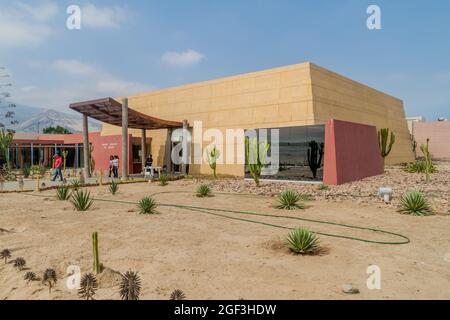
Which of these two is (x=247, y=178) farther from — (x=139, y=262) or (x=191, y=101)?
(x=139, y=262)

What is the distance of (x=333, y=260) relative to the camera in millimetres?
5281

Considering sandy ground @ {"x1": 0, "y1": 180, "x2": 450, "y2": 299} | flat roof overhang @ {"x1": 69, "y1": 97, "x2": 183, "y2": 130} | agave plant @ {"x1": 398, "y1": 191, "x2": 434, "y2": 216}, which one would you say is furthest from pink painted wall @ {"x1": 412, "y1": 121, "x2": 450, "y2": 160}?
sandy ground @ {"x1": 0, "y1": 180, "x2": 450, "y2": 299}

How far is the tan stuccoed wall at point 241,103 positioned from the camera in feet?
62.9

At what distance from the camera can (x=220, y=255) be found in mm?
5551

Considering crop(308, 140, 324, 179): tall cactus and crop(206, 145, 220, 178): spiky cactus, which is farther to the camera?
crop(206, 145, 220, 178): spiky cactus

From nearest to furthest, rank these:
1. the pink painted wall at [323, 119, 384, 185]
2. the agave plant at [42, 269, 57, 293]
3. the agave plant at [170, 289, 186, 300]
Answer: the agave plant at [170, 289, 186, 300], the agave plant at [42, 269, 57, 293], the pink painted wall at [323, 119, 384, 185]

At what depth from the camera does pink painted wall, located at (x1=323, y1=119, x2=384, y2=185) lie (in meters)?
15.1

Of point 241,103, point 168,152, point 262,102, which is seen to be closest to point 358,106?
point 262,102

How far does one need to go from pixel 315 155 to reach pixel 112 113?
12362 mm

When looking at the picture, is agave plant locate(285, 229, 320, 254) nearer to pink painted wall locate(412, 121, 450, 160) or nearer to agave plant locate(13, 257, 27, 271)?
agave plant locate(13, 257, 27, 271)

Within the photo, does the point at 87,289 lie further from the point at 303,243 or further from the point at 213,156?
the point at 213,156

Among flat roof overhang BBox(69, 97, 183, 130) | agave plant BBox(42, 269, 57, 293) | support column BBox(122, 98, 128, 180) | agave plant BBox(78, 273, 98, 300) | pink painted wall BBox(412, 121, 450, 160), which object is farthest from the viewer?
pink painted wall BBox(412, 121, 450, 160)

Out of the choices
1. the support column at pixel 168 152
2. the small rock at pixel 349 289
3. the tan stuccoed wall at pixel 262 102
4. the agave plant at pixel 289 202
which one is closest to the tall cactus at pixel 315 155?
the tan stuccoed wall at pixel 262 102
